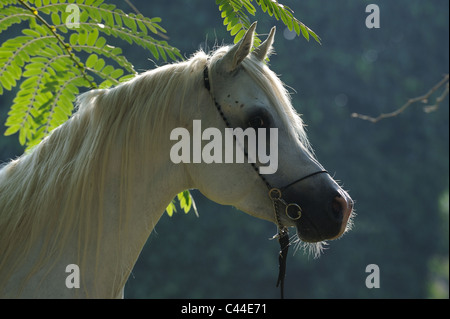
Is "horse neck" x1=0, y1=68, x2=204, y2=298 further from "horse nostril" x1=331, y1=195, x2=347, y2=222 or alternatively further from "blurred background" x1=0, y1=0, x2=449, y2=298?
"blurred background" x1=0, y1=0, x2=449, y2=298

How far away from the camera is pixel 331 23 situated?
15625 millimetres

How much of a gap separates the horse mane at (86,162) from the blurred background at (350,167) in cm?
1078

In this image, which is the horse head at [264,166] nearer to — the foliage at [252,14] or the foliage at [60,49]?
the foliage at [252,14]

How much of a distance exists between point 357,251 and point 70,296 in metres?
13.0

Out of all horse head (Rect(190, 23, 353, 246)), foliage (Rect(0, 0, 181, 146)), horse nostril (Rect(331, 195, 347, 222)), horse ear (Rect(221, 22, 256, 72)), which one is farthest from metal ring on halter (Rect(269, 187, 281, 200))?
foliage (Rect(0, 0, 181, 146))

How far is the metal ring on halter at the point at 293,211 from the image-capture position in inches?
76.7

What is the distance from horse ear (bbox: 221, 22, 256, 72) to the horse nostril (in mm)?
611

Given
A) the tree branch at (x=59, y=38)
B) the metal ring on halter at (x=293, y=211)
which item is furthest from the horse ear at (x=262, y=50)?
the tree branch at (x=59, y=38)

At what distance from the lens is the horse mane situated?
1833 millimetres

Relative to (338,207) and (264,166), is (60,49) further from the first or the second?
(338,207)

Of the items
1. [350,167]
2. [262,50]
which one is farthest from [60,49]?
[350,167]

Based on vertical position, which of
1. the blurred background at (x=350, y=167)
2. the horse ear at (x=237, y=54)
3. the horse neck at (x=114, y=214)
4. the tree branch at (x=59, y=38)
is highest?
the blurred background at (x=350, y=167)

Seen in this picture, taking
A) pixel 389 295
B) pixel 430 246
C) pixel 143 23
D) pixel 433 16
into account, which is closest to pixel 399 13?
pixel 433 16

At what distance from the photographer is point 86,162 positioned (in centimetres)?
188
